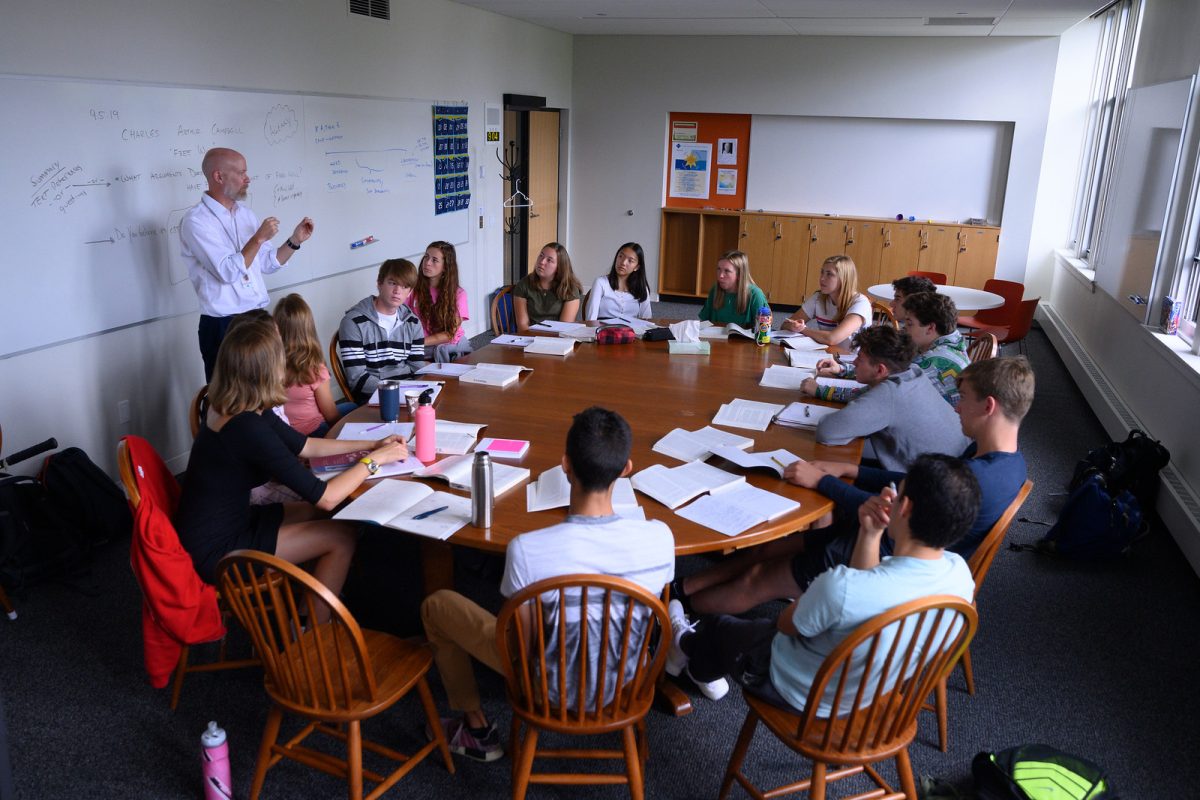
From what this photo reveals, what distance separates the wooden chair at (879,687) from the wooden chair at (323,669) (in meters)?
Result: 0.89

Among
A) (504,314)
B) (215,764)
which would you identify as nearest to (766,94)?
(504,314)

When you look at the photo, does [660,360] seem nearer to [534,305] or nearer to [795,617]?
[534,305]

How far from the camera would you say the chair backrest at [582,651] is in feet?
6.32

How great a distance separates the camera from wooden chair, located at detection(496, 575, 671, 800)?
194 centimetres

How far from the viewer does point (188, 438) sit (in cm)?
469

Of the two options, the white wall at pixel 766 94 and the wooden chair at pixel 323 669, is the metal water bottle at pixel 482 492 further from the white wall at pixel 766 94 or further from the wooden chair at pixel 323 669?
the white wall at pixel 766 94

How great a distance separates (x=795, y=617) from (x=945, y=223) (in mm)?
7650

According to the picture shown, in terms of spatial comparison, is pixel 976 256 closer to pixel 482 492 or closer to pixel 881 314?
pixel 881 314

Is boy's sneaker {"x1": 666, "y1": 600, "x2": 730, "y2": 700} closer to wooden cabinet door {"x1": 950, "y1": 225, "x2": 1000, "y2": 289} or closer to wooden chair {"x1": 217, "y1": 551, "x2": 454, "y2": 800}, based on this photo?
wooden chair {"x1": 217, "y1": 551, "x2": 454, "y2": 800}

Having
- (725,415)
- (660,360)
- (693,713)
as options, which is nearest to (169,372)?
(660,360)

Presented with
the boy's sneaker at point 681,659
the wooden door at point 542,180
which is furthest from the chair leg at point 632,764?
the wooden door at point 542,180

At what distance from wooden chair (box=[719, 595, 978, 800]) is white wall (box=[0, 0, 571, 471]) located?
3.27m

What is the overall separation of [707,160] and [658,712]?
24.5ft

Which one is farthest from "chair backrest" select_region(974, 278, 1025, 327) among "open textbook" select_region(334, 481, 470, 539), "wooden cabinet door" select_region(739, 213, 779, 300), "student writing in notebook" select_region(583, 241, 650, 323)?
"open textbook" select_region(334, 481, 470, 539)
